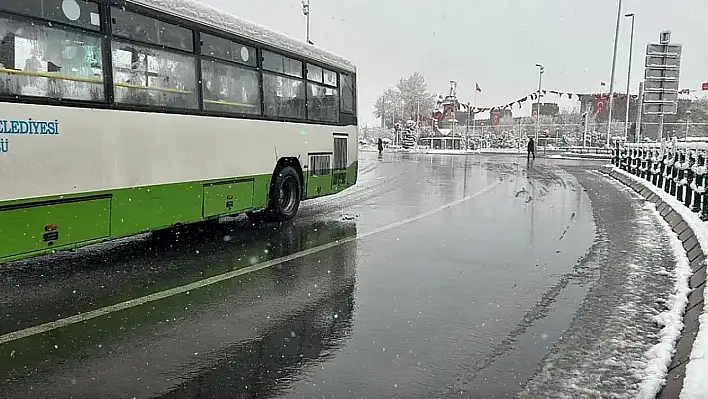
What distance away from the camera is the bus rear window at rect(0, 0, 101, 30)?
629cm

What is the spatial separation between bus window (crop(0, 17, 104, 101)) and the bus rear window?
0.11 m

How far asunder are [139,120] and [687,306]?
21.4 feet

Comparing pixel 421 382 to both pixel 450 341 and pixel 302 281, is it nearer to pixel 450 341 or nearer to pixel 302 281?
pixel 450 341

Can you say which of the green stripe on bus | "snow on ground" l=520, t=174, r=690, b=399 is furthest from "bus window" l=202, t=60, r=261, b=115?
"snow on ground" l=520, t=174, r=690, b=399

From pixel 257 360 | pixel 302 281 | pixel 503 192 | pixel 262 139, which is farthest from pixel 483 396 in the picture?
pixel 503 192

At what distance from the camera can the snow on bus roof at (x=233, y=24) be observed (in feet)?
27.8

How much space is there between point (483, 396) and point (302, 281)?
11.2 feet

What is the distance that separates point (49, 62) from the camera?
6707mm

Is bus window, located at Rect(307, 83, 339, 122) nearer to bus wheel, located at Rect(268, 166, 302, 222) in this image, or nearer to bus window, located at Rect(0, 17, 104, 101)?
bus wheel, located at Rect(268, 166, 302, 222)

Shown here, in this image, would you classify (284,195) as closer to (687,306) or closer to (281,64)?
(281,64)

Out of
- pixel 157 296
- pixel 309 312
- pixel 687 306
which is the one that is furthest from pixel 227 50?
pixel 687 306

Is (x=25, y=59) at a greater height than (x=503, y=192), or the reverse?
(x=25, y=59)

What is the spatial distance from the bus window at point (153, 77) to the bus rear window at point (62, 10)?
0.44 m

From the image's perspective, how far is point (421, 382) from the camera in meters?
4.46
